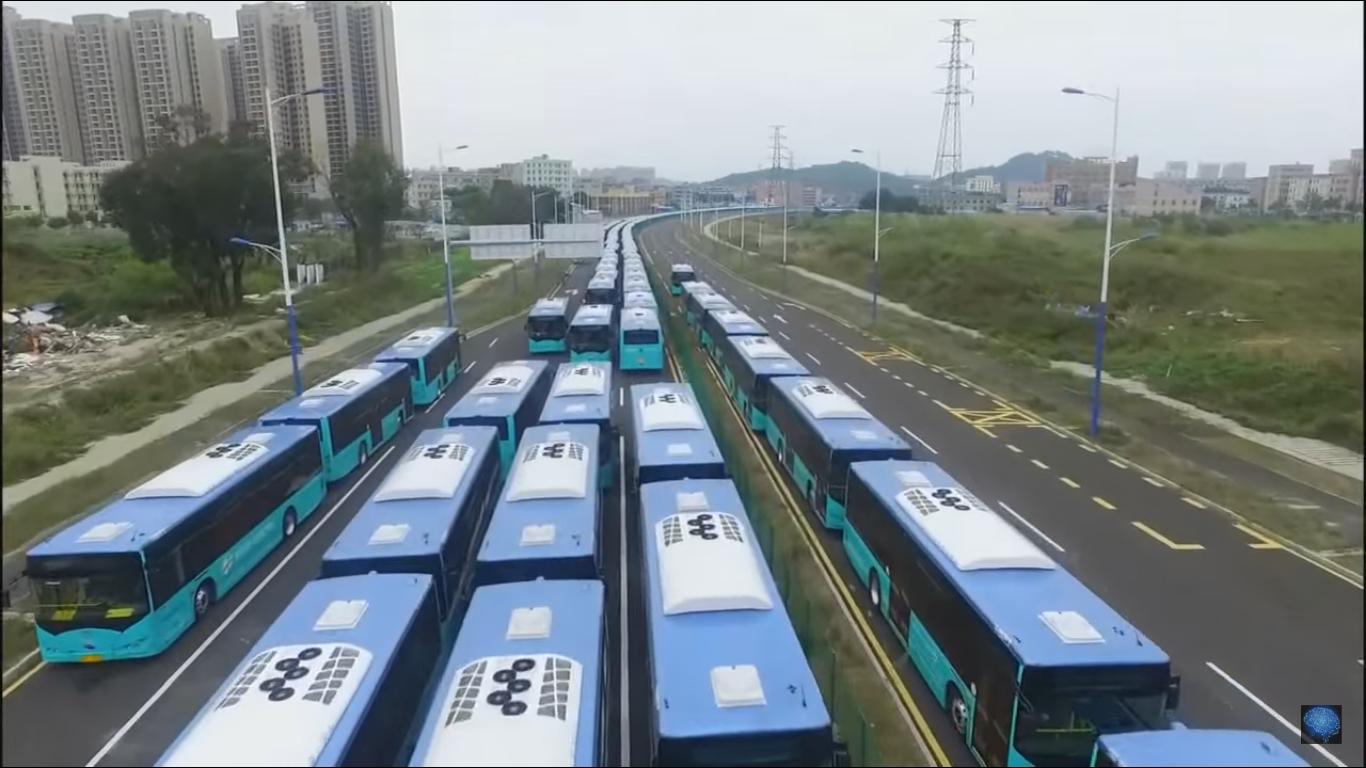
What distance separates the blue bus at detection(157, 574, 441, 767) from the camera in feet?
26.9

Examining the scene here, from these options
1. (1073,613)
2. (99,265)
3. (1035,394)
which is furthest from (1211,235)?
(99,265)

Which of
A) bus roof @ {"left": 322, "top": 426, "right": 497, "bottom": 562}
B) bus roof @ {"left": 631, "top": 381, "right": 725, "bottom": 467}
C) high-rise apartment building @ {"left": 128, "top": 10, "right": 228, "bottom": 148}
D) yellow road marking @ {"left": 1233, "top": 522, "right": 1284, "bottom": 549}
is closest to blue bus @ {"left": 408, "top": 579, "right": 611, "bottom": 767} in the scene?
bus roof @ {"left": 322, "top": 426, "right": 497, "bottom": 562}

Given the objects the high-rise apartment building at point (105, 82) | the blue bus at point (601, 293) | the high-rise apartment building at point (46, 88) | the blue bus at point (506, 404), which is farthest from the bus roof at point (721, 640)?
the blue bus at point (601, 293)

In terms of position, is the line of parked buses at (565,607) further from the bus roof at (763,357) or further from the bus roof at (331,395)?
the bus roof at (763,357)

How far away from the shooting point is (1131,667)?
962 cm

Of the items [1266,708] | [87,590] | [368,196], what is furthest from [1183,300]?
[87,590]

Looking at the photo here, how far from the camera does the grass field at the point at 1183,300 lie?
27.7 meters

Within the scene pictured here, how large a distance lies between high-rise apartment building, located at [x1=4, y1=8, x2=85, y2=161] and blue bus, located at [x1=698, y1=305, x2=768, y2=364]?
21575mm

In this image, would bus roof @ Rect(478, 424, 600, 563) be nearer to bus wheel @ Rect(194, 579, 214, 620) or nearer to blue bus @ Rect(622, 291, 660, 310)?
bus wheel @ Rect(194, 579, 214, 620)

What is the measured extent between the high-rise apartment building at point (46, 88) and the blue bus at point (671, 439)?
13111 millimetres

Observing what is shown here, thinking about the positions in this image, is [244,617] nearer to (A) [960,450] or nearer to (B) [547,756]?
(B) [547,756]

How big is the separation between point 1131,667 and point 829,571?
812cm

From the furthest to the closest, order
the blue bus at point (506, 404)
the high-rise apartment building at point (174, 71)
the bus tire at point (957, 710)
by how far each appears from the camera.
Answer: the high-rise apartment building at point (174, 71)
the blue bus at point (506, 404)
the bus tire at point (957, 710)

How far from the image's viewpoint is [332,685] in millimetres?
9133
